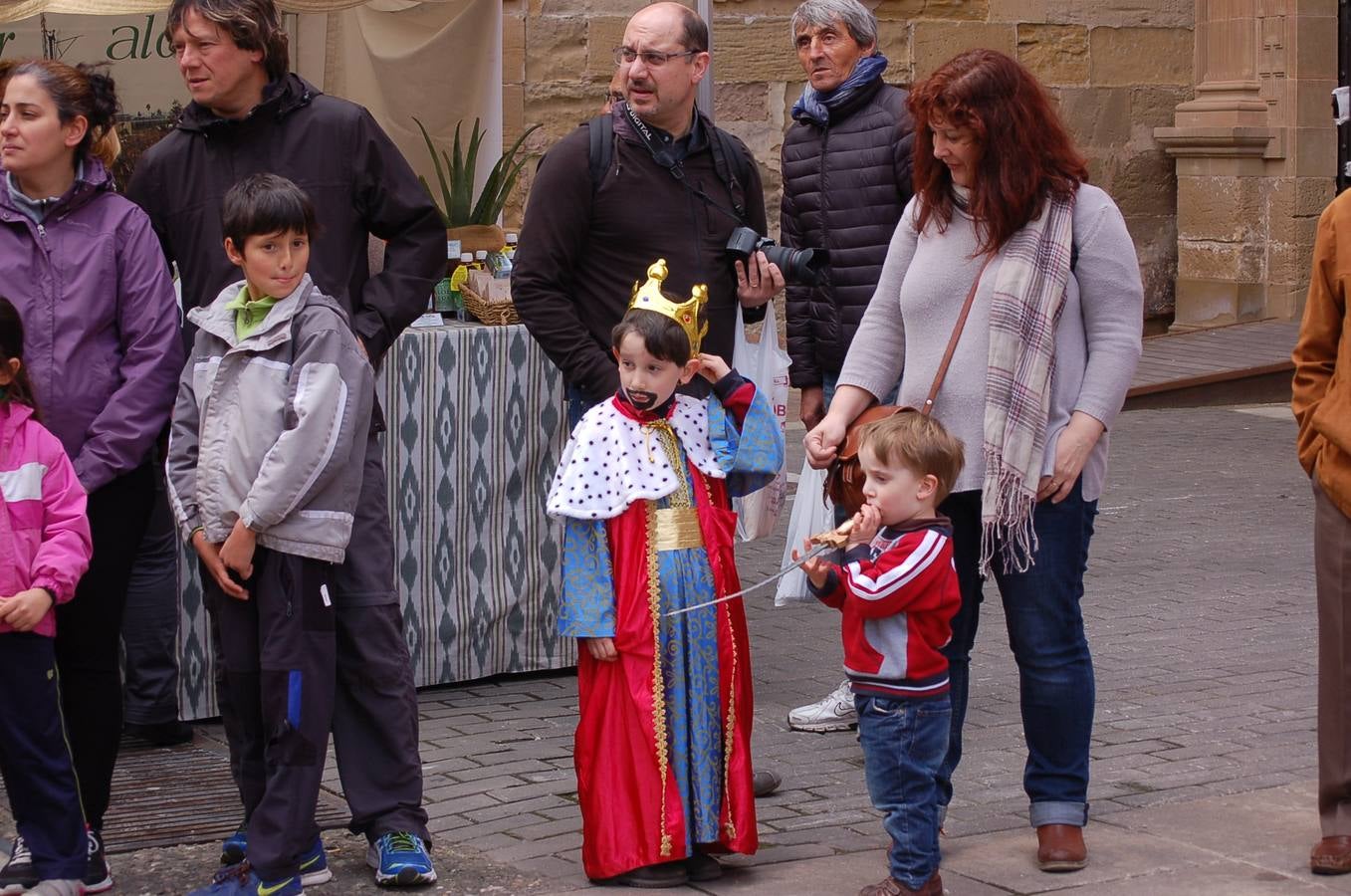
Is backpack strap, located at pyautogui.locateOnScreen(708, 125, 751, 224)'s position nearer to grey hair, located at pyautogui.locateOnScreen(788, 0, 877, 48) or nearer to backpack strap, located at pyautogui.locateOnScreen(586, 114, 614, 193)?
backpack strap, located at pyautogui.locateOnScreen(586, 114, 614, 193)

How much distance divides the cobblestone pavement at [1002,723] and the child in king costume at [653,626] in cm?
23

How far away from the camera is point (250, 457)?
12.9ft

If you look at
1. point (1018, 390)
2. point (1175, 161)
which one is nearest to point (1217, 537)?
point (1018, 390)

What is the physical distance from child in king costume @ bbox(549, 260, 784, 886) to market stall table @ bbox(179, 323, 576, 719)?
1621 millimetres

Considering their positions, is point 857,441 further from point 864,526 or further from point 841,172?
point 841,172

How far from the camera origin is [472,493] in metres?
5.94

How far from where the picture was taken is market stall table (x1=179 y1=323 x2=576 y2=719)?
5848 mm

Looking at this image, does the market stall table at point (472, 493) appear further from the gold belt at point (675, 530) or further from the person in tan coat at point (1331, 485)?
the person in tan coat at point (1331, 485)

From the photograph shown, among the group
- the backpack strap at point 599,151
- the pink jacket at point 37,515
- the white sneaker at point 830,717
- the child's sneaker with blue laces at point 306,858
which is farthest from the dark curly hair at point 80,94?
the white sneaker at point 830,717

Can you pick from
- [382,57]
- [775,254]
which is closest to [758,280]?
[775,254]

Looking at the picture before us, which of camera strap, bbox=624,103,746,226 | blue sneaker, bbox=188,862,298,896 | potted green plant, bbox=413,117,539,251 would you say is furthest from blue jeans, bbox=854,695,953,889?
potted green plant, bbox=413,117,539,251

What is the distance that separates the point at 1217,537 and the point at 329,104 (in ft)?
16.4

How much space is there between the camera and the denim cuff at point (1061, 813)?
4.29 meters

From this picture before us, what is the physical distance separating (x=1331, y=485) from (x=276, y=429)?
2.23 meters
